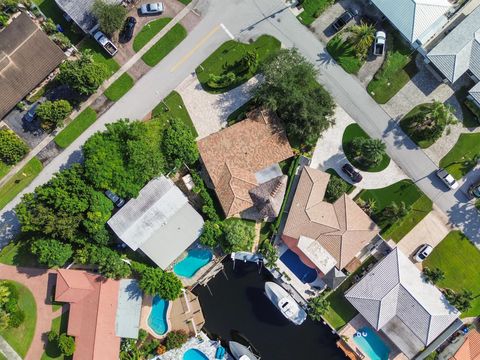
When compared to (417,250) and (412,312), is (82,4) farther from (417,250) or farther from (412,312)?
(412,312)

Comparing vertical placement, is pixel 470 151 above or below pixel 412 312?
above

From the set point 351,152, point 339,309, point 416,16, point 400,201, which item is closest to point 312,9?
point 416,16

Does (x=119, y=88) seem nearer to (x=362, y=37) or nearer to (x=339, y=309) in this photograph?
(x=362, y=37)

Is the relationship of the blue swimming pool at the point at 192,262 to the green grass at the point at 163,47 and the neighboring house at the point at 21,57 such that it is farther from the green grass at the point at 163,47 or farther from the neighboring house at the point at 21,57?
the neighboring house at the point at 21,57

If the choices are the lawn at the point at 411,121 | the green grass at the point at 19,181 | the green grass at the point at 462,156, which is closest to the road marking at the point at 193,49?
the green grass at the point at 19,181

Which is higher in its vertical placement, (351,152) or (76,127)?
(76,127)

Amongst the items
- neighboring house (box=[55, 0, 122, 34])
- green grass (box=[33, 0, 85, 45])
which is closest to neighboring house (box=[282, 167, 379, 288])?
neighboring house (box=[55, 0, 122, 34])

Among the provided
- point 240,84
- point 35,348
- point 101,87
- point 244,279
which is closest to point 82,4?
point 101,87
